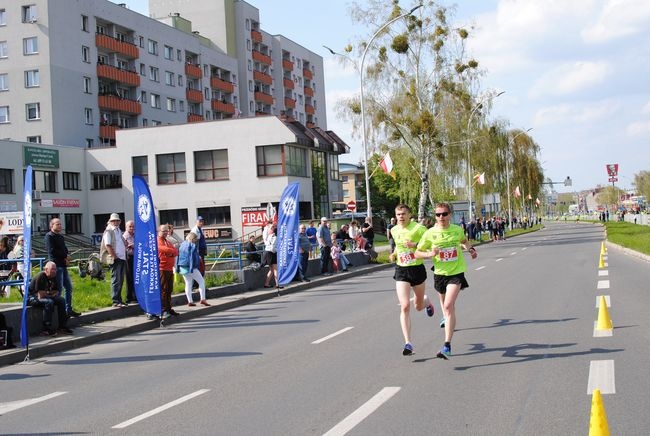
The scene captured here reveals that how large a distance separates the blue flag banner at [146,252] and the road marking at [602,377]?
886 cm

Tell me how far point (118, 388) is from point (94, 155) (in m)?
47.3

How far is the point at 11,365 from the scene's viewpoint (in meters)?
11.0

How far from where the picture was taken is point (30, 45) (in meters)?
55.8

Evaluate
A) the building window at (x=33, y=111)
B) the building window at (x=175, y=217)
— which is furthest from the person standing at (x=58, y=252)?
the building window at (x=33, y=111)

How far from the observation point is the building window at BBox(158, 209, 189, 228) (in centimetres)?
5100

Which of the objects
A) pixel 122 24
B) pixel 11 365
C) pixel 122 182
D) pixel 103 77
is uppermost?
pixel 122 24

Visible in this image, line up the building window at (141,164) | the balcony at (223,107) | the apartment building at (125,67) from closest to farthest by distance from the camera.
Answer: the building window at (141,164)
the apartment building at (125,67)
the balcony at (223,107)

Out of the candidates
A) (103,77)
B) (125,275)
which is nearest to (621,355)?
(125,275)

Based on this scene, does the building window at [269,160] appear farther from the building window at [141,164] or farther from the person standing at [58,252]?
the person standing at [58,252]

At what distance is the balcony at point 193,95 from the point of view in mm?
→ 72375

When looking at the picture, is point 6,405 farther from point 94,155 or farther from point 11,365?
point 94,155

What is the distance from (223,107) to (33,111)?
80.0 feet

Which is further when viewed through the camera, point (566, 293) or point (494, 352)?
point (566, 293)

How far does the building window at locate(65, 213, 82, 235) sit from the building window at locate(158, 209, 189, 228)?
6.20 meters
